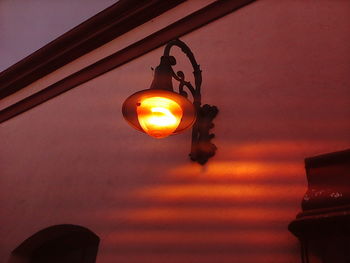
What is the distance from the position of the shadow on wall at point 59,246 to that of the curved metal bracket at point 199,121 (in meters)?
1.21

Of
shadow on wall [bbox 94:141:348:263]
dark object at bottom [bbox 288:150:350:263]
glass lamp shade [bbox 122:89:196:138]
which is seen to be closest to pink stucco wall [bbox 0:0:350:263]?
shadow on wall [bbox 94:141:348:263]

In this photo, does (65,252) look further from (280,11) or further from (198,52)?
(280,11)

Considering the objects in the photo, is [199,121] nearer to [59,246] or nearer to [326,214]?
[326,214]

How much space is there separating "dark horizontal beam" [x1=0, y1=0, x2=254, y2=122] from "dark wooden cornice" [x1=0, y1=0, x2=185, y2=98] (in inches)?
13.0

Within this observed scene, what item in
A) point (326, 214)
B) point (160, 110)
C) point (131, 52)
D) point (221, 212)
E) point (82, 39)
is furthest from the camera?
point (82, 39)

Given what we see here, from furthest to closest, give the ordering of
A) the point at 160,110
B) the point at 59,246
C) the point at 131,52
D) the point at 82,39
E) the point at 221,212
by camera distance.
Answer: the point at 82,39 < the point at 131,52 < the point at 59,246 < the point at 221,212 < the point at 160,110

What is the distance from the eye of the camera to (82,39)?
179 inches

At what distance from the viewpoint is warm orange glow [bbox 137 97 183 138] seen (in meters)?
2.34

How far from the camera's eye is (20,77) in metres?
5.05

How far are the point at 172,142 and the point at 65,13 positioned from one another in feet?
10.3

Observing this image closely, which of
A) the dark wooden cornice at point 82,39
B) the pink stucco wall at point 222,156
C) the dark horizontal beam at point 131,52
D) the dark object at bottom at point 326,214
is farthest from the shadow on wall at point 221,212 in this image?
the dark wooden cornice at point 82,39

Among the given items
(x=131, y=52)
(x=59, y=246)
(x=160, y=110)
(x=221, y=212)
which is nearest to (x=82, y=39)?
(x=131, y=52)

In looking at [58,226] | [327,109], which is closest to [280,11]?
[327,109]

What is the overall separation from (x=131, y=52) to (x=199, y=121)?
4.99 ft
